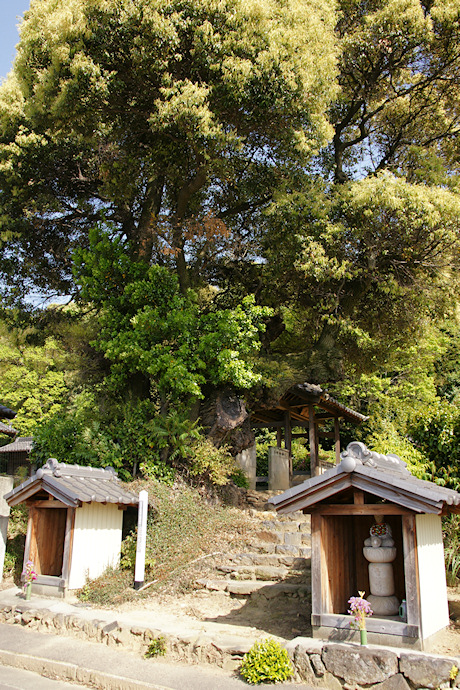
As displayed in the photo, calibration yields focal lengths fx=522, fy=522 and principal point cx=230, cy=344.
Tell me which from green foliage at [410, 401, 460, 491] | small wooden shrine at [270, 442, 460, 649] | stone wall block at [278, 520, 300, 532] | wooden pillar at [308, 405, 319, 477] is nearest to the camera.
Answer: small wooden shrine at [270, 442, 460, 649]

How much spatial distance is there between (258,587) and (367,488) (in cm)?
402

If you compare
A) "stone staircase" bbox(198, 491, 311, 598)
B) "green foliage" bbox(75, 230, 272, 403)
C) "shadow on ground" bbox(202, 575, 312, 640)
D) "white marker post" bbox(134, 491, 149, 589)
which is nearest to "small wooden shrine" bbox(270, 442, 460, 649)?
"shadow on ground" bbox(202, 575, 312, 640)

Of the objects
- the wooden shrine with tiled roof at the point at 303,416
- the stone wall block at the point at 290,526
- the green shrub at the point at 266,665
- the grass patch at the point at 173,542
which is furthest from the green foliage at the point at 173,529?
the wooden shrine with tiled roof at the point at 303,416

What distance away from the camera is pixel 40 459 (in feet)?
47.0

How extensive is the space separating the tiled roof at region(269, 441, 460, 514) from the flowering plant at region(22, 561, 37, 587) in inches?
231

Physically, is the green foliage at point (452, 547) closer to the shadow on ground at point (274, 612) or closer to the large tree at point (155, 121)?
Result: the shadow on ground at point (274, 612)

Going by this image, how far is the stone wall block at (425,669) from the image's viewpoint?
600 cm

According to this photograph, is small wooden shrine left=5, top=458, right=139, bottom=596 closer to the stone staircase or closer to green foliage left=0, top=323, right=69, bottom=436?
the stone staircase

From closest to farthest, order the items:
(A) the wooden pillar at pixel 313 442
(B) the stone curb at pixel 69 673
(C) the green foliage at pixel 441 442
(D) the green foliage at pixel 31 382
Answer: (B) the stone curb at pixel 69 673
(C) the green foliage at pixel 441 442
(A) the wooden pillar at pixel 313 442
(D) the green foliage at pixel 31 382

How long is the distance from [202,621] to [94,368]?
29.5 feet

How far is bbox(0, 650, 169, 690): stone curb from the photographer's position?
6.68 meters

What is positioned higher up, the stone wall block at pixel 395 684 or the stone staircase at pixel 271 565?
the stone staircase at pixel 271 565

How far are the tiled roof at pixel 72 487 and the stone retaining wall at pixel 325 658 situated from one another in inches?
104

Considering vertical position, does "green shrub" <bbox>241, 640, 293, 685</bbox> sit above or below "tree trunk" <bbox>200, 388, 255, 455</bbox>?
below
